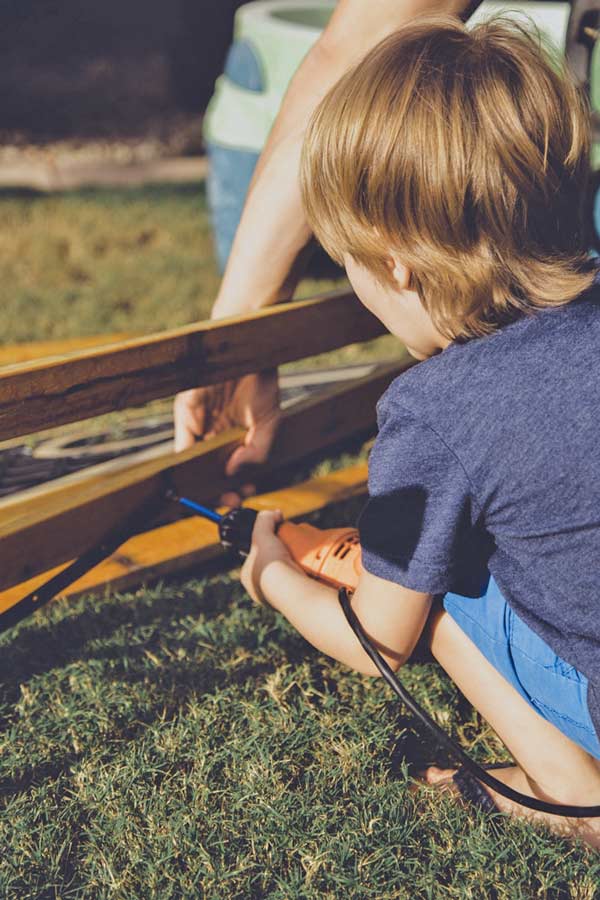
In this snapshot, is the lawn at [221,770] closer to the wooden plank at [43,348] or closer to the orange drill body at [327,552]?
the orange drill body at [327,552]

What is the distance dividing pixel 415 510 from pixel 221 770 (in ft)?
2.04

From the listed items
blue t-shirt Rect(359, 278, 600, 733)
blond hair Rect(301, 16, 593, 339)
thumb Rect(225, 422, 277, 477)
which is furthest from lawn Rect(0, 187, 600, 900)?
blond hair Rect(301, 16, 593, 339)

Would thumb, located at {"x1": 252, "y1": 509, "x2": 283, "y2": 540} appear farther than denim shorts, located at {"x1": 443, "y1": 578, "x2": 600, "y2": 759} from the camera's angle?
Yes

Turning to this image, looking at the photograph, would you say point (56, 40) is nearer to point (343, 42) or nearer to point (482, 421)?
point (343, 42)

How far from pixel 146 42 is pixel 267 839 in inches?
376

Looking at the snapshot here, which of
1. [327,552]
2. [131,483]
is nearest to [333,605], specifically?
[327,552]

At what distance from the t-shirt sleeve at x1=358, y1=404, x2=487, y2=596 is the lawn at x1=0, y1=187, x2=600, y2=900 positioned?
0.42 meters

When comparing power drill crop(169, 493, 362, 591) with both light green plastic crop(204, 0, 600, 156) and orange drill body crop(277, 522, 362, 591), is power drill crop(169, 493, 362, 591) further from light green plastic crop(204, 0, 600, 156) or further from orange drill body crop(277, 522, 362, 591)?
light green plastic crop(204, 0, 600, 156)

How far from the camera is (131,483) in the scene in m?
2.07

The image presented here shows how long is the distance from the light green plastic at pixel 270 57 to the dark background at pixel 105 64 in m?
3.68

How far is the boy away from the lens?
1368 mm

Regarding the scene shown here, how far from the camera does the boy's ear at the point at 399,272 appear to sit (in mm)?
1475

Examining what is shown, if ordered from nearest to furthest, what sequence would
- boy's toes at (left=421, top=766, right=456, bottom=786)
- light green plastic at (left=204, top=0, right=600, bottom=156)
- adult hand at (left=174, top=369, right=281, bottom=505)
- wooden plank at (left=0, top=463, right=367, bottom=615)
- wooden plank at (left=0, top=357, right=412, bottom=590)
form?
1. boy's toes at (left=421, top=766, right=456, bottom=786)
2. wooden plank at (left=0, top=357, right=412, bottom=590)
3. wooden plank at (left=0, top=463, right=367, bottom=615)
4. adult hand at (left=174, top=369, right=281, bottom=505)
5. light green plastic at (left=204, top=0, right=600, bottom=156)

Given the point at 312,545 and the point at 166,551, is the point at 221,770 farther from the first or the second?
the point at 166,551
